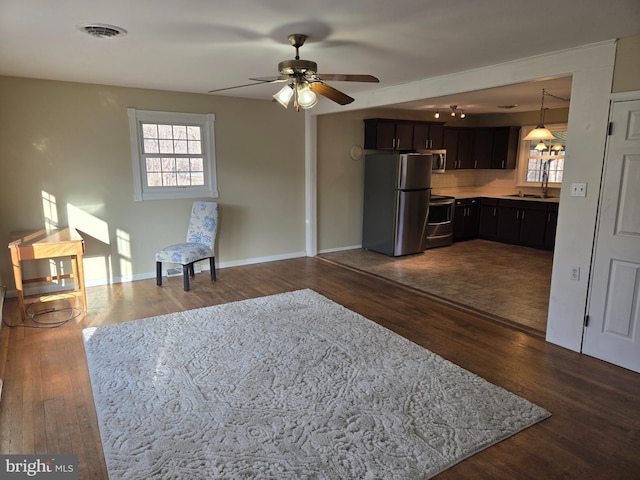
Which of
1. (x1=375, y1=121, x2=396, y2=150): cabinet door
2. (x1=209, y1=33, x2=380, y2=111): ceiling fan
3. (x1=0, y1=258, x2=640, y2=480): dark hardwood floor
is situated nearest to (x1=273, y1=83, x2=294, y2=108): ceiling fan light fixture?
(x1=209, y1=33, x2=380, y2=111): ceiling fan

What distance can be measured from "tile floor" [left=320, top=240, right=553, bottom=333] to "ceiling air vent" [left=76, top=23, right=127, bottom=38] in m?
3.94

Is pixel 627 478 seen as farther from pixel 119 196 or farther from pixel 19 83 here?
pixel 19 83

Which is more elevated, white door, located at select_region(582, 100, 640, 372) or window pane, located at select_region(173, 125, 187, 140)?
window pane, located at select_region(173, 125, 187, 140)

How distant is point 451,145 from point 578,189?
189 inches

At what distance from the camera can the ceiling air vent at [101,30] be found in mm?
2725

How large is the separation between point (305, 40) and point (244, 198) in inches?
129

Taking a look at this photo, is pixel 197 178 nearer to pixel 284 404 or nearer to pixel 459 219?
pixel 284 404

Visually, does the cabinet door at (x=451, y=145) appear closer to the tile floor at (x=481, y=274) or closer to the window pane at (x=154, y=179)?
the tile floor at (x=481, y=274)

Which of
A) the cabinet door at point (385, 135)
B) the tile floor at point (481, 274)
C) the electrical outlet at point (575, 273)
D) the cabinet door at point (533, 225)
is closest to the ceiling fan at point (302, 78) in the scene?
the electrical outlet at point (575, 273)

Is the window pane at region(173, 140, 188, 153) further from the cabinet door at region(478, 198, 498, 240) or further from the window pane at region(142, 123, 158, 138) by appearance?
the cabinet door at region(478, 198, 498, 240)

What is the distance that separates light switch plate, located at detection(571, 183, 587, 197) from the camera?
3223 mm

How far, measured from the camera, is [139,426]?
2.39 meters

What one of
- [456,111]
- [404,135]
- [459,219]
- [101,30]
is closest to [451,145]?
[456,111]

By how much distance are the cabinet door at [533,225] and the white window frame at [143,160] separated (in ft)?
17.4
